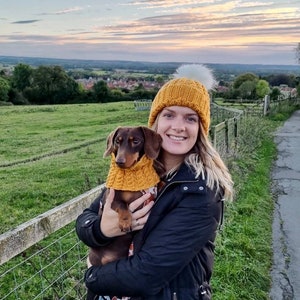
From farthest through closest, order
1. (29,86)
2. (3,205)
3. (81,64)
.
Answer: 1. (81,64)
2. (29,86)
3. (3,205)

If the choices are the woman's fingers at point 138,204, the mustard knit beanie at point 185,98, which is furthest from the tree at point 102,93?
the woman's fingers at point 138,204

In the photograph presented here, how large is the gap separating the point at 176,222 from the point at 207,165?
345 mm

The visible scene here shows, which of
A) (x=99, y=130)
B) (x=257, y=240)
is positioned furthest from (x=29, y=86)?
(x=257, y=240)

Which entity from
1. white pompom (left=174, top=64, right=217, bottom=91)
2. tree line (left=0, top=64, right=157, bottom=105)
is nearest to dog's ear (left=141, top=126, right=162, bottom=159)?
white pompom (left=174, top=64, right=217, bottom=91)

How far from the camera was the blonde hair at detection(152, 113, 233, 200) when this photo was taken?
2.08 metres

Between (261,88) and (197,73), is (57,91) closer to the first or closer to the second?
(261,88)

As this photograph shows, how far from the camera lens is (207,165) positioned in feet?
7.11

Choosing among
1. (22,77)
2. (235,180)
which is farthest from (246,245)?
(22,77)

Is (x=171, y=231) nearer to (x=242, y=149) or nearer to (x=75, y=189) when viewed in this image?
(x=75, y=189)

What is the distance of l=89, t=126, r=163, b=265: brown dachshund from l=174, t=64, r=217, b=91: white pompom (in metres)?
0.54

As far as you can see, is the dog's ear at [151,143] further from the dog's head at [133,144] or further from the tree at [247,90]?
the tree at [247,90]

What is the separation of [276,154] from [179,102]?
11.6 meters

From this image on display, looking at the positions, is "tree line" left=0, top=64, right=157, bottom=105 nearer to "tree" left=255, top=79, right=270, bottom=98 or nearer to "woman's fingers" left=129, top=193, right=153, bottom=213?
"tree" left=255, top=79, right=270, bottom=98

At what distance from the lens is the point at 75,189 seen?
8.09 metres
